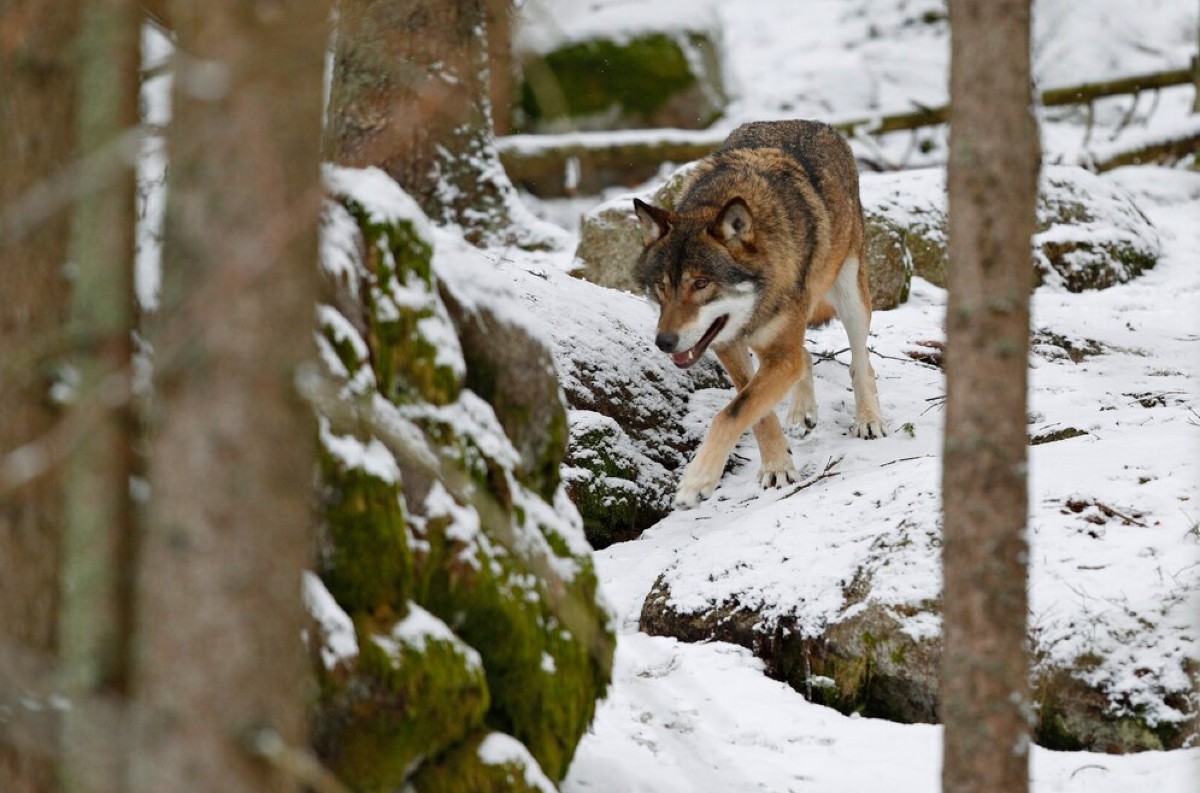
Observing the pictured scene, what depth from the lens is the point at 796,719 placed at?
4828mm

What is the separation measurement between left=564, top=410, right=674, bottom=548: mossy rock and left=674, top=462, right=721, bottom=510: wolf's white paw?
242 mm

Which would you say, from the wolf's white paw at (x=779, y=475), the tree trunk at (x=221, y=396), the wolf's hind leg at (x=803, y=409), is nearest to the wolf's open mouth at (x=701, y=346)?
the wolf's white paw at (x=779, y=475)

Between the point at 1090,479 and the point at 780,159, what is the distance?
3395 mm

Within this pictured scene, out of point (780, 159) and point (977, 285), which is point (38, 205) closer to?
point (977, 285)

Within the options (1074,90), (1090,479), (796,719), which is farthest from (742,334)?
(1074,90)

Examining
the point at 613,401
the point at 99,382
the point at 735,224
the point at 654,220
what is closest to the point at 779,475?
the point at 613,401

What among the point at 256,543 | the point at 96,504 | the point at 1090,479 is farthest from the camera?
the point at 1090,479

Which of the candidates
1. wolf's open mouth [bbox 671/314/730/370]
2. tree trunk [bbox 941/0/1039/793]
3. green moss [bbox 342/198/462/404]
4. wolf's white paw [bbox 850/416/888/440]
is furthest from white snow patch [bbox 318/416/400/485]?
wolf's white paw [bbox 850/416/888/440]

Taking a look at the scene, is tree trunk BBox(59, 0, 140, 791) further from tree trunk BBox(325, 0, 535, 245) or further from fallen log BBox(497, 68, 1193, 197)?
fallen log BBox(497, 68, 1193, 197)

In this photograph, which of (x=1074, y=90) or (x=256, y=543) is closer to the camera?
(x=256, y=543)

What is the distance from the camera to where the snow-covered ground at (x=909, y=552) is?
436cm

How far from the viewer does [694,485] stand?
23.5 ft

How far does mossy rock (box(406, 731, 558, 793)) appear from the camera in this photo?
132 inches

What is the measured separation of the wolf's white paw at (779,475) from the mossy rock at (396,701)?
407cm
